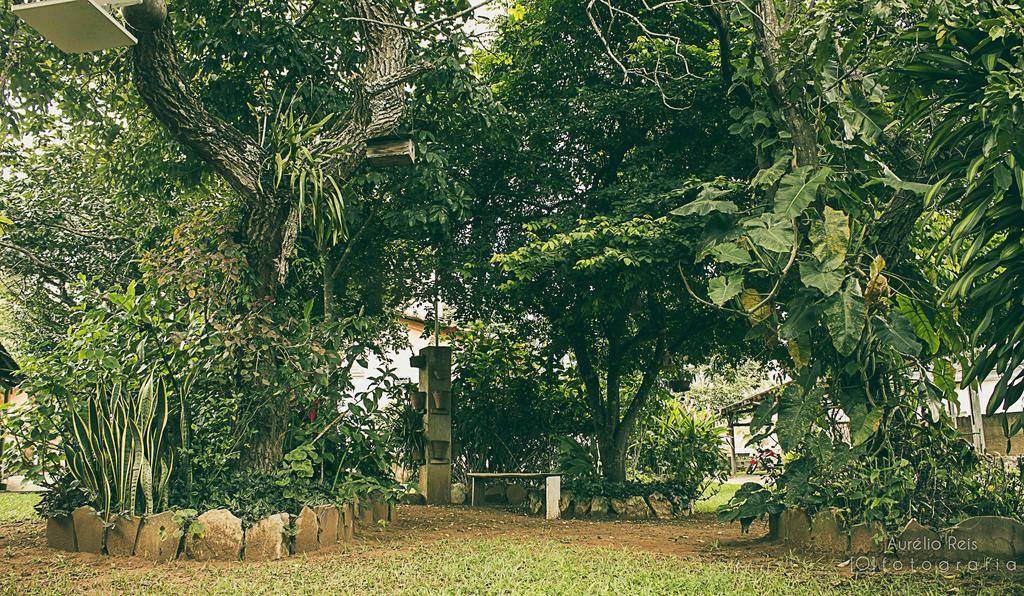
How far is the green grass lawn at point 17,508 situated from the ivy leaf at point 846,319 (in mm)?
6137

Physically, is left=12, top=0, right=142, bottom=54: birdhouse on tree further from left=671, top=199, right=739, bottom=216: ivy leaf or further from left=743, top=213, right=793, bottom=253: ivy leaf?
left=743, top=213, right=793, bottom=253: ivy leaf

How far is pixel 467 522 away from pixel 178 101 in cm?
415

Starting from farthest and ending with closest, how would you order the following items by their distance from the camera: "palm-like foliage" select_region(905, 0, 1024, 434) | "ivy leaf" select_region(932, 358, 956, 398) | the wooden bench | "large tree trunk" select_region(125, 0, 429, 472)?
the wooden bench
"large tree trunk" select_region(125, 0, 429, 472)
"ivy leaf" select_region(932, 358, 956, 398)
"palm-like foliage" select_region(905, 0, 1024, 434)

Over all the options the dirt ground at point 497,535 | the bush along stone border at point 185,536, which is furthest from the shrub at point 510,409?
the bush along stone border at point 185,536

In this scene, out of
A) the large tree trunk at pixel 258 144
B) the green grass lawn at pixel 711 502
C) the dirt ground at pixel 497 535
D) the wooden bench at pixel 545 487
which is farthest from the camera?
the green grass lawn at pixel 711 502

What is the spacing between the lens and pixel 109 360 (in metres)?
4.72

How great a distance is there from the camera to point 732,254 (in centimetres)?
457

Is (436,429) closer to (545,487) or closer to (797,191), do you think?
(545,487)

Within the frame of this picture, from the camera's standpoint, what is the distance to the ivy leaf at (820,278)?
13.9ft

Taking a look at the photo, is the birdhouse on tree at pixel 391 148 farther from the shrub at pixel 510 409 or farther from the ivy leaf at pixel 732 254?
the shrub at pixel 510 409

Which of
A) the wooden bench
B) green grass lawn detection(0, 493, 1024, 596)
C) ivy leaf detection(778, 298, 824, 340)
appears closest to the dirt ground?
green grass lawn detection(0, 493, 1024, 596)

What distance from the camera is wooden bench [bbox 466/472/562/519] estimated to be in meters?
7.48

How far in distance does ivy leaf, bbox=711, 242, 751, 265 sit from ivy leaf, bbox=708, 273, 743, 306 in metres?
0.10

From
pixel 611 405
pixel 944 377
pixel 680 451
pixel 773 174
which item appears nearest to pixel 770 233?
pixel 773 174
